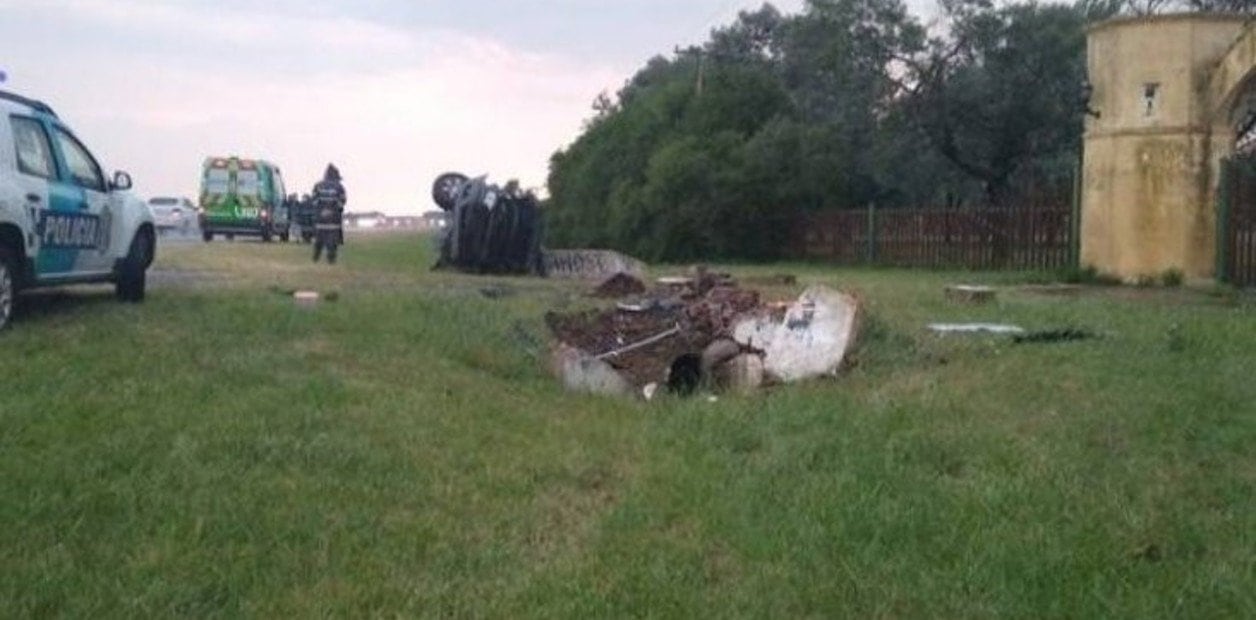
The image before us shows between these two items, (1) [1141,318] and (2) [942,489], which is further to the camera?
(1) [1141,318]

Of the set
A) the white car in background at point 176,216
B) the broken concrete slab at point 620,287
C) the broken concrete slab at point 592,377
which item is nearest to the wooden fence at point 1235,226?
the broken concrete slab at point 620,287

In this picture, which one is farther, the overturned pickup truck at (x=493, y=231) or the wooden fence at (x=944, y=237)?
the wooden fence at (x=944, y=237)

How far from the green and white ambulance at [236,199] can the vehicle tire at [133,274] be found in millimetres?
25503

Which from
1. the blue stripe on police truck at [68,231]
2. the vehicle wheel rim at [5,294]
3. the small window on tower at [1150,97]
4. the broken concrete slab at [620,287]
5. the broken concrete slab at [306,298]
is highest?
the small window on tower at [1150,97]

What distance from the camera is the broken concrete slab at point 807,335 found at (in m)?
10.6

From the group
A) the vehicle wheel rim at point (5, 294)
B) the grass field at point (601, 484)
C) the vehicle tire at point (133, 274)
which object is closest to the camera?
the grass field at point (601, 484)

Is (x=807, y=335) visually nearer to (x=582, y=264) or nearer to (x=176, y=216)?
(x=582, y=264)

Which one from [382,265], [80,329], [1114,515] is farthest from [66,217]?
[382,265]

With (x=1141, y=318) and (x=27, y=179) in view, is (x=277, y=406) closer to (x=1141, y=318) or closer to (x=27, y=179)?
(x=27, y=179)

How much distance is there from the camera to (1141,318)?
13.0 meters

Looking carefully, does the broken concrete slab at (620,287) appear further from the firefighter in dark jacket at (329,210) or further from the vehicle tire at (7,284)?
the firefighter in dark jacket at (329,210)

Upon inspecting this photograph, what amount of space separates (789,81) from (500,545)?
4119cm

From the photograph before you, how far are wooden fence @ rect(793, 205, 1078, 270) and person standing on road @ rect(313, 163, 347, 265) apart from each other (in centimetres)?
1172

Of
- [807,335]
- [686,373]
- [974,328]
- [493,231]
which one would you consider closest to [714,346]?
[686,373]
